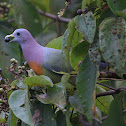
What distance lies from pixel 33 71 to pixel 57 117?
1.06 ft

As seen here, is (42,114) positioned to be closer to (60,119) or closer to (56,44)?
(60,119)

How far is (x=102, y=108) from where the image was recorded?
5.01 ft

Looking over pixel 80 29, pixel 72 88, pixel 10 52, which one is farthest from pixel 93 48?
pixel 10 52

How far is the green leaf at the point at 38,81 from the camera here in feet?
4.07

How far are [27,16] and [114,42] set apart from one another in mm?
1980

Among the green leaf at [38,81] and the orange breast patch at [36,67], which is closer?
the green leaf at [38,81]

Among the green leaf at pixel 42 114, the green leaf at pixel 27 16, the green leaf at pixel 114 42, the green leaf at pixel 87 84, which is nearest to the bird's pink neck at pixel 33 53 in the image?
the green leaf at pixel 42 114

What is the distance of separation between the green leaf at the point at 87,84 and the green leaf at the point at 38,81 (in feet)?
0.53

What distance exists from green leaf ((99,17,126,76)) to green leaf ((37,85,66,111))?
0.27 meters

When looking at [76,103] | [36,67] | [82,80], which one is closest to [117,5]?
[82,80]

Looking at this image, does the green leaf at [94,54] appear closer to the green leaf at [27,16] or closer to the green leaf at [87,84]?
the green leaf at [87,84]

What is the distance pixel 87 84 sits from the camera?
3.61 ft

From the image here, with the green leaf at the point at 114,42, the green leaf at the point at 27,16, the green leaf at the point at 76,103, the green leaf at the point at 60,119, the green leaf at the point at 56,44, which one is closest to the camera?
the green leaf at the point at 114,42

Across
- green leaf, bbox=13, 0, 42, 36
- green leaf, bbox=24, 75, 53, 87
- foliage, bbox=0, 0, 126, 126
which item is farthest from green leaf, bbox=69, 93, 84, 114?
green leaf, bbox=13, 0, 42, 36
